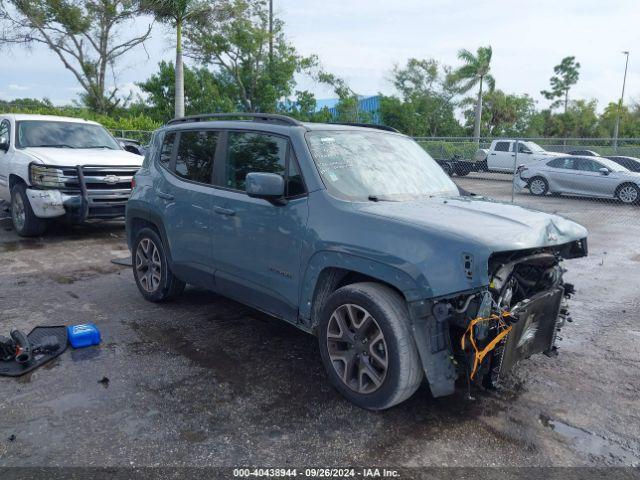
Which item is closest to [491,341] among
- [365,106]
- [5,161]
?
[5,161]

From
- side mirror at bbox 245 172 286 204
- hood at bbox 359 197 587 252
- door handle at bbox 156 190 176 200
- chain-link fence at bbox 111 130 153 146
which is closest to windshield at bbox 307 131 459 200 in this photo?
hood at bbox 359 197 587 252

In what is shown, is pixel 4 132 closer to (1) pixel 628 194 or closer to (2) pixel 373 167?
(2) pixel 373 167

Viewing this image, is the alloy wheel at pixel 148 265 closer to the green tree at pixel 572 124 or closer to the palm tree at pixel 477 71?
the palm tree at pixel 477 71

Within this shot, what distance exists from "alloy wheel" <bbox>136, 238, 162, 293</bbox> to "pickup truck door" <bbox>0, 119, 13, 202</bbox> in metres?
4.79

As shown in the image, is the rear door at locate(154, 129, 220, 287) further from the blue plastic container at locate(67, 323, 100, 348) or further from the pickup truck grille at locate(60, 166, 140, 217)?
the pickup truck grille at locate(60, 166, 140, 217)

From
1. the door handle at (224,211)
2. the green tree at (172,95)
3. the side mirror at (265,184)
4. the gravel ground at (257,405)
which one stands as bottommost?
the gravel ground at (257,405)

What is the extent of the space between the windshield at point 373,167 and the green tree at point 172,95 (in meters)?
33.1

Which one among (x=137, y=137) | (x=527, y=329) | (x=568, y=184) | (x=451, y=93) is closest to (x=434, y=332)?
(x=527, y=329)

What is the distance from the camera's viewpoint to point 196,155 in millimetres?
4965

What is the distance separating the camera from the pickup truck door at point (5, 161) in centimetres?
913

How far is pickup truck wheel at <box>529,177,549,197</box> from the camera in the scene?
17.4 meters

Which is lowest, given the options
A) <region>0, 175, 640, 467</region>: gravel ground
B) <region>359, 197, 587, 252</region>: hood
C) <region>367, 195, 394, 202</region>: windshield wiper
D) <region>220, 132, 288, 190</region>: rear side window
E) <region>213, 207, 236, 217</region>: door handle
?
<region>0, 175, 640, 467</region>: gravel ground

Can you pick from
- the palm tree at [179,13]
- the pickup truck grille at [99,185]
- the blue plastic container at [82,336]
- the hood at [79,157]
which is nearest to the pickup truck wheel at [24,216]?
the hood at [79,157]

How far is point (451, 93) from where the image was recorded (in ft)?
166
